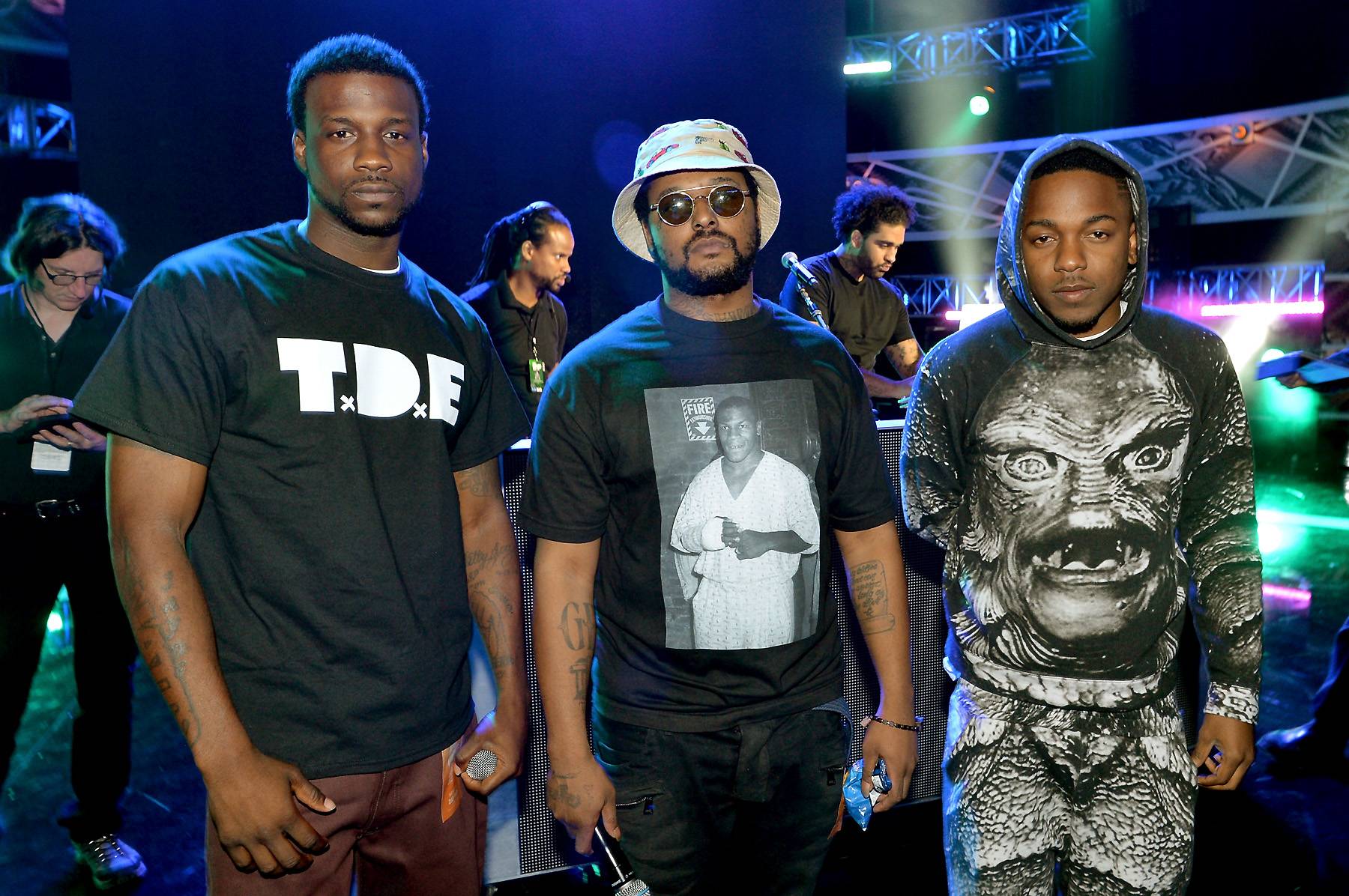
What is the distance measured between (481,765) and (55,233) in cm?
252

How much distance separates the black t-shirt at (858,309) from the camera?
4680mm

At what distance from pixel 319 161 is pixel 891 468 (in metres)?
2.02

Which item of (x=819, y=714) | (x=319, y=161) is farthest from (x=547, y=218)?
(x=819, y=714)

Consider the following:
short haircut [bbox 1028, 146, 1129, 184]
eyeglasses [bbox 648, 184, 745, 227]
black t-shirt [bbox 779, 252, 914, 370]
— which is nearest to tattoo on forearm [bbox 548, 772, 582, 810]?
eyeglasses [bbox 648, 184, 745, 227]

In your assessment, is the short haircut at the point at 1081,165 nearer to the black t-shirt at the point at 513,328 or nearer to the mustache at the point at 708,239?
the mustache at the point at 708,239

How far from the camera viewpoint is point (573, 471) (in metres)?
1.87

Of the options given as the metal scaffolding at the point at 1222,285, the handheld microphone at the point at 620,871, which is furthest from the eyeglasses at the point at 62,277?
the metal scaffolding at the point at 1222,285

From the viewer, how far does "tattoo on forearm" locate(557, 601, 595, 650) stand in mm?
1868

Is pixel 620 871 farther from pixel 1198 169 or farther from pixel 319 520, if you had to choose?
pixel 1198 169

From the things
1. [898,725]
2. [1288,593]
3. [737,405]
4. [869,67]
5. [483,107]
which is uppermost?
[869,67]

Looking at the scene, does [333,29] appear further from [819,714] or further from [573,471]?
[819,714]

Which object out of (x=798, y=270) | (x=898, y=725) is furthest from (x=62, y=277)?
A: (x=898, y=725)

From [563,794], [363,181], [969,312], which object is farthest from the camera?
[969,312]

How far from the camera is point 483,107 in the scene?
19.0ft
